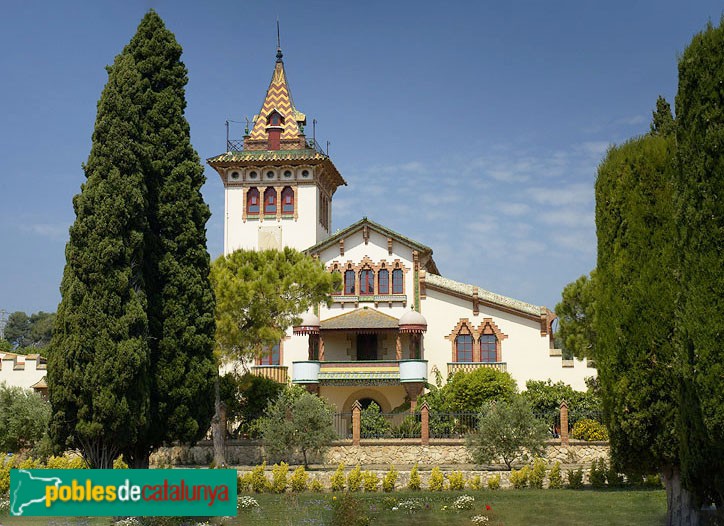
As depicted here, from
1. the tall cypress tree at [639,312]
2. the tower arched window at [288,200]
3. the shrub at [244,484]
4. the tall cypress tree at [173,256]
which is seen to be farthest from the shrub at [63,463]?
the tower arched window at [288,200]

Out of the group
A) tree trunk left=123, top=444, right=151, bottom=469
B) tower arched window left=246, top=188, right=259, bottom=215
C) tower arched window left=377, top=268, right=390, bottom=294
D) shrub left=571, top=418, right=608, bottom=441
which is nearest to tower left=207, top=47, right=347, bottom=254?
tower arched window left=246, top=188, right=259, bottom=215

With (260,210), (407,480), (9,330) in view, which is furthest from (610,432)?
(9,330)

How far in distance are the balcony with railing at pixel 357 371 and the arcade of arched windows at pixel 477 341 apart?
253 centimetres

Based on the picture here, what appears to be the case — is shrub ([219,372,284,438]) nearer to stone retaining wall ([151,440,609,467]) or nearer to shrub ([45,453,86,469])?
stone retaining wall ([151,440,609,467])

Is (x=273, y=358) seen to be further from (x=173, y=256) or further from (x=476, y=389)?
(x=173, y=256)

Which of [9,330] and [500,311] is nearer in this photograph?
[500,311]

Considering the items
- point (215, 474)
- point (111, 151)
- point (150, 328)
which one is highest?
point (111, 151)

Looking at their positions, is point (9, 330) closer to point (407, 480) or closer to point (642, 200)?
point (407, 480)

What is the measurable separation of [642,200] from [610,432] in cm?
471

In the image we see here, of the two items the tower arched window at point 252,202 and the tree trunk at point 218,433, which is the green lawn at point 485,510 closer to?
the tree trunk at point 218,433

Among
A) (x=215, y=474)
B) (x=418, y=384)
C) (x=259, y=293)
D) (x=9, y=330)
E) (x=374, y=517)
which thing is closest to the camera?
(x=215, y=474)

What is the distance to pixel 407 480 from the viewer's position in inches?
1000

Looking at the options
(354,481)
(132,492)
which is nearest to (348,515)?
(132,492)

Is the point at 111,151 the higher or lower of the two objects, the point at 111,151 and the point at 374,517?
the higher
